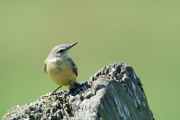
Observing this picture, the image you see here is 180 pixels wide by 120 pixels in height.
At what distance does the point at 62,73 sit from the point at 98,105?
2.91 meters

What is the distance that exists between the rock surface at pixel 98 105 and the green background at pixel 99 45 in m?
5.98

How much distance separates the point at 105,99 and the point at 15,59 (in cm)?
1320

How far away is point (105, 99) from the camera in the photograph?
315 cm

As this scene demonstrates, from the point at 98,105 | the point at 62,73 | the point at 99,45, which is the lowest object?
the point at 98,105

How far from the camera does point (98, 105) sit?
9.75 ft

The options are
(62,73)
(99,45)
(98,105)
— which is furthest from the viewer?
(99,45)

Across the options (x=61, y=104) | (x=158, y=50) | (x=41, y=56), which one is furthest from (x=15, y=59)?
(x=61, y=104)

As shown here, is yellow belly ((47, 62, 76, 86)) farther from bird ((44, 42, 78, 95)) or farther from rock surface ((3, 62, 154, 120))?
rock surface ((3, 62, 154, 120))

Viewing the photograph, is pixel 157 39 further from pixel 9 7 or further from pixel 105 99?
pixel 105 99

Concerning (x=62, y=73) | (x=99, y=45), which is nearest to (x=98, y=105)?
(x=62, y=73)

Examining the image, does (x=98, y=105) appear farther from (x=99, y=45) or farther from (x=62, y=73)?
(x=99, y=45)

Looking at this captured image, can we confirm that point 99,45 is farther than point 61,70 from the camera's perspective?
Yes

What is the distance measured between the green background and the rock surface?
5.98 m

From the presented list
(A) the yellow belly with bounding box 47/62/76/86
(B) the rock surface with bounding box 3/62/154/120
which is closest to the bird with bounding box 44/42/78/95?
(A) the yellow belly with bounding box 47/62/76/86
